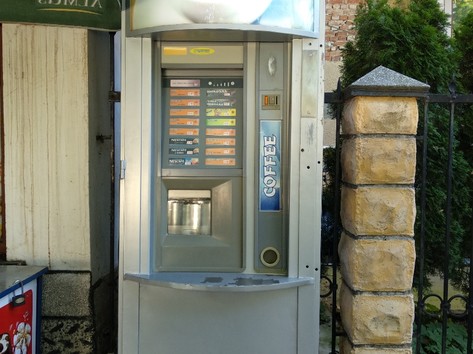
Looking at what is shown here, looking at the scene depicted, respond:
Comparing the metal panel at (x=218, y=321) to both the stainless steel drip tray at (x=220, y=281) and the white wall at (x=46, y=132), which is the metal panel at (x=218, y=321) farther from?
the white wall at (x=46, y=132)

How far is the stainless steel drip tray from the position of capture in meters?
2.42

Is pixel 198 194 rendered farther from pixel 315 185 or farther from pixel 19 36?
pixel 19 36

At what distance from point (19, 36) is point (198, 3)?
149 centimetres

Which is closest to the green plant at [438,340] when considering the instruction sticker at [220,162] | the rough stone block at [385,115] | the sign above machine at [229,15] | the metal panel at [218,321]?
the metal panel at [218,321]

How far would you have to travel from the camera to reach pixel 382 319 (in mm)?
2715

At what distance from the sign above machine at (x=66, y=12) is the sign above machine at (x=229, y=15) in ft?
2.56

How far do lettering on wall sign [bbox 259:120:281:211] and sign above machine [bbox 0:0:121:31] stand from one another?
4.25 feet

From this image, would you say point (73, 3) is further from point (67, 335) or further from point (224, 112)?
point (67, 335)

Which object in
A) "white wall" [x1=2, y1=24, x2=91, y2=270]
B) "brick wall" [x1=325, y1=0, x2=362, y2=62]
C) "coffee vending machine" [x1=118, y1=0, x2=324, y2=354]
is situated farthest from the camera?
"brick wall" [x1=325, y1=0, x2=362, y2=62]

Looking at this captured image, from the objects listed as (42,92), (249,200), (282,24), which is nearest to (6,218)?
(42,92)

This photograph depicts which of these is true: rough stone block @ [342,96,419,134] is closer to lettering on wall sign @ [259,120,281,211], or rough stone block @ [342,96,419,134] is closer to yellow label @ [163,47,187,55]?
lettering on wall sign @ [259,120,281,211]

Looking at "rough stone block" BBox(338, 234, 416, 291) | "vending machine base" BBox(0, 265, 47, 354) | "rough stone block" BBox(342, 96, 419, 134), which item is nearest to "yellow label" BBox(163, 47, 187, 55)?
"rough stone block" BBox(342, 96, 419, 134)

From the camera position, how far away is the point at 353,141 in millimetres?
2740

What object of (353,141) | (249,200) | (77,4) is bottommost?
(249,200)
